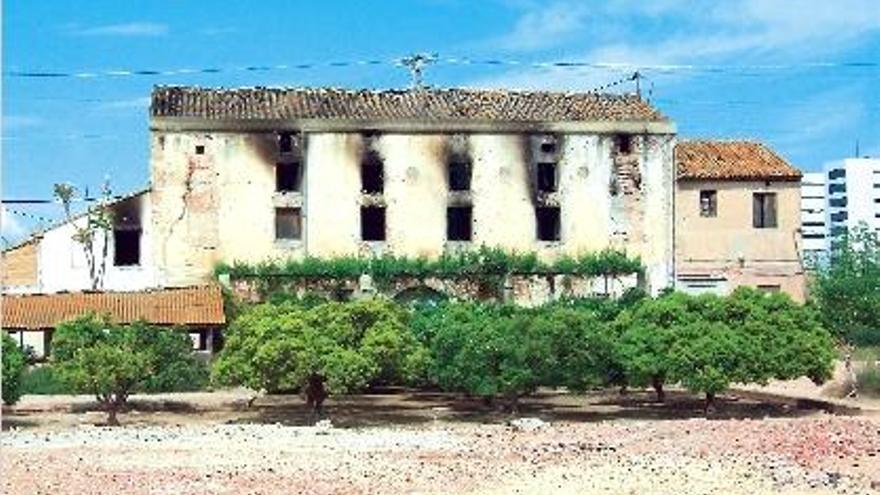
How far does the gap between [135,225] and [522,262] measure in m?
14.1

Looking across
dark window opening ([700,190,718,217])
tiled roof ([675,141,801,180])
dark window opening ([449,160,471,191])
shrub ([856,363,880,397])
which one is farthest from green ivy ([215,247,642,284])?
shrub ([856,363,880,397])

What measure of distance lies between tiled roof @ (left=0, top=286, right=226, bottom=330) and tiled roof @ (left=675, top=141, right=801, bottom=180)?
1918cm

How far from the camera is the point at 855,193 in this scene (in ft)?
484

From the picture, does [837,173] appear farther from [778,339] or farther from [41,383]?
[41,383]

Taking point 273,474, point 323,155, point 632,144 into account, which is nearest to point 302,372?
point 273,474

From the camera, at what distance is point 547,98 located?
52438 millimetres

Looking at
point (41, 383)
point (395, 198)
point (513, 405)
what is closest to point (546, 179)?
point (395, 198)

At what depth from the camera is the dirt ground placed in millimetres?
21219

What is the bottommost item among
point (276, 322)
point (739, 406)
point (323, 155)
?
point (739, 406)

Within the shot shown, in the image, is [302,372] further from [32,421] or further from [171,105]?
[171,105]

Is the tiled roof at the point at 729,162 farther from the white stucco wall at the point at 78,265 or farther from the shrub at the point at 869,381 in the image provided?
the white stucco wall at the point at 78,265

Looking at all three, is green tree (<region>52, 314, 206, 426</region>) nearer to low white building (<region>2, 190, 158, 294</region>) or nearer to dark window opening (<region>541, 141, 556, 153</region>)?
low white building (<region>2, 190, 158, 294</region>)

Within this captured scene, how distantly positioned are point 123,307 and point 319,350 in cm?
1382

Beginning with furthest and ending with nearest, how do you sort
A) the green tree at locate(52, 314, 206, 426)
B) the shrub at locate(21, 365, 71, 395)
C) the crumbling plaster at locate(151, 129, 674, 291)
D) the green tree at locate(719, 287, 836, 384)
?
the crumbling plaster at locate(151, 129, 674, 291)
the shrub at locate(21, 365, 71, 395)
the green tree at locate(719, 287, 836, 384)
the green tree at locate(52, 314, 206, 426)
